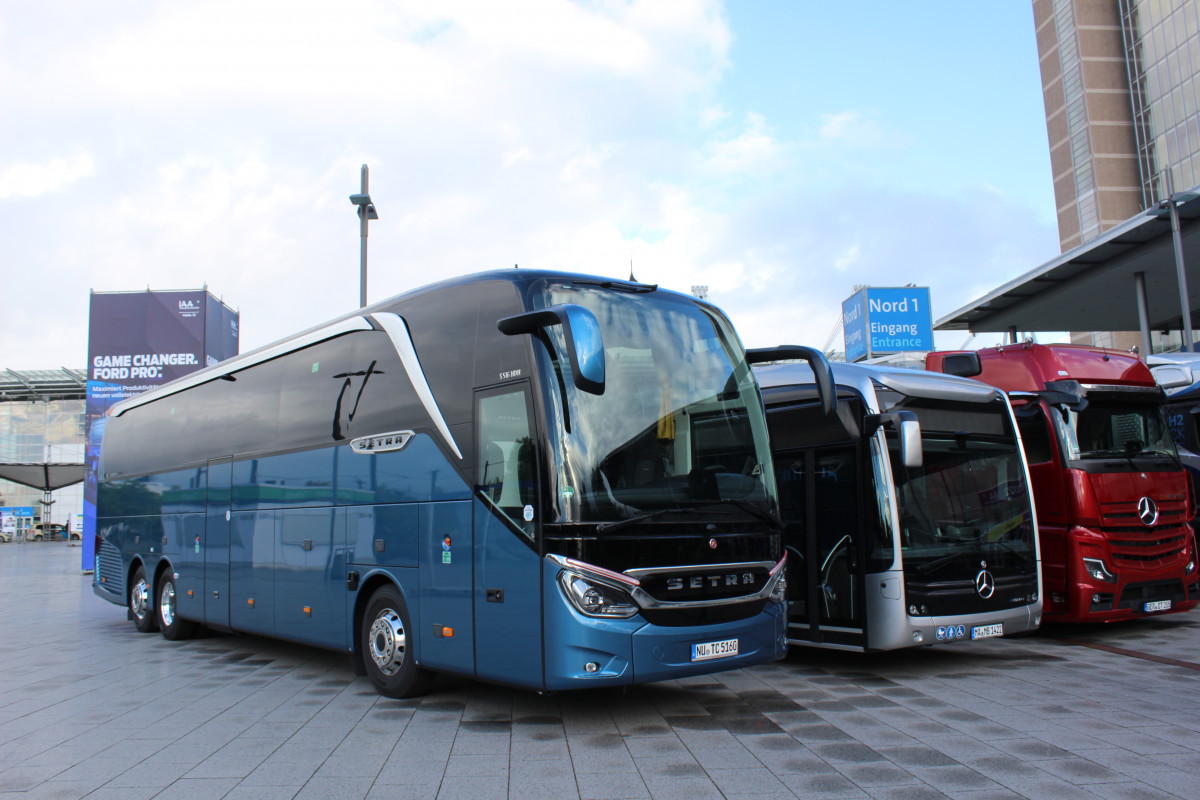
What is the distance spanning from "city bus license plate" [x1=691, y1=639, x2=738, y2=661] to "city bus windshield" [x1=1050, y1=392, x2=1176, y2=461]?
19.0 feet

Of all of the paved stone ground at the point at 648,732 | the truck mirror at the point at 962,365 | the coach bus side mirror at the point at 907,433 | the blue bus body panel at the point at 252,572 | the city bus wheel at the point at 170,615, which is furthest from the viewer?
the city bus wheel at the point at 170,615

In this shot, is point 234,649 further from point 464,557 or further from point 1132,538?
point 1132,538

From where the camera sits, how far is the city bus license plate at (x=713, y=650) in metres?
6.55

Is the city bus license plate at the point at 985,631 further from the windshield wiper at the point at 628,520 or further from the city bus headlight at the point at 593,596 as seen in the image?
the city bus headlight at the point at 593,596

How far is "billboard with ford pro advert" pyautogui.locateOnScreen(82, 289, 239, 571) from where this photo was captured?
1061 inches

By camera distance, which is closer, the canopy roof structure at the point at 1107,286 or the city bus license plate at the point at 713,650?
the city bus license plate at the point at 713,650

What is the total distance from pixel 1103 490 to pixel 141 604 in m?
13.1

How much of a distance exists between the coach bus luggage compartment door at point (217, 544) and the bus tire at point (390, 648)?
3.51 meters

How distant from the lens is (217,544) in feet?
37.0

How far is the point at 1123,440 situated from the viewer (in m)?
10.8

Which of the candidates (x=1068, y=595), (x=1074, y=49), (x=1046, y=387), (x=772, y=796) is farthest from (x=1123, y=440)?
(x=1074, y=49)

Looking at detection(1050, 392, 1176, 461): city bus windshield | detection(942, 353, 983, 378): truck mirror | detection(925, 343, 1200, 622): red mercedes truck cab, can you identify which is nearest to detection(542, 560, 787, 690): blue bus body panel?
detection(942, 353, 983, 378): truck mirror

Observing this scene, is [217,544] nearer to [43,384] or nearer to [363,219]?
[363,219]

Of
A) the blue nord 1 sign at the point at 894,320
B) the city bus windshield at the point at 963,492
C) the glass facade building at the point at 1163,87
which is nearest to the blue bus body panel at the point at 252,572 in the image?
the city bus windshield at the point at 963,492
